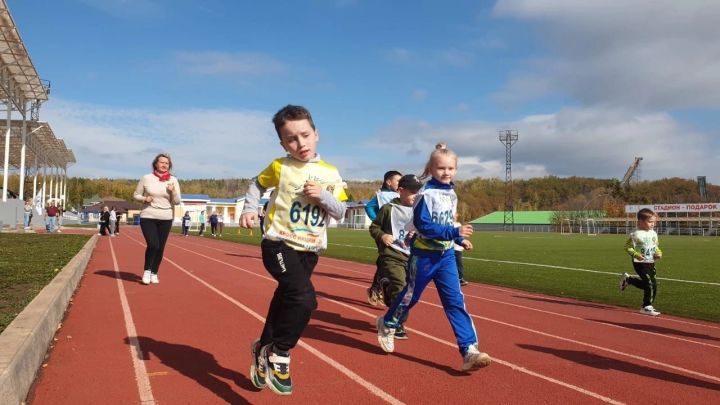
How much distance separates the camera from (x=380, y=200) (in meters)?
6.87

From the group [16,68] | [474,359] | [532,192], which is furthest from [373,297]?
[532,192]

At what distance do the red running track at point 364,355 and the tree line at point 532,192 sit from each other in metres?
99.5

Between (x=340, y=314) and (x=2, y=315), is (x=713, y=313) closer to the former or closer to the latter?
(x=340, y=314)

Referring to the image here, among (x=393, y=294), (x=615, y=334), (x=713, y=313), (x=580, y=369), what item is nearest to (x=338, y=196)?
(x=580, y=369)

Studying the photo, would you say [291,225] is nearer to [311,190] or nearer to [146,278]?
[311,190]

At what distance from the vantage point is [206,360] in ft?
14.9

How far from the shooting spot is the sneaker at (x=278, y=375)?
352 centimetres

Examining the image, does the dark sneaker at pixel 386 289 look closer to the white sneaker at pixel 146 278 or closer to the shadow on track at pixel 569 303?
the shadow on track at pixel 569 303

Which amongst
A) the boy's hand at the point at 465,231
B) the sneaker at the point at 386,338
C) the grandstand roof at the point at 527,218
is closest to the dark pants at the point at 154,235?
the sneaker at the point at 386,338

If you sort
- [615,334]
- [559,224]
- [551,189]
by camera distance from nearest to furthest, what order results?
1. [615,334]
2. [559,224]
3. [551,189]

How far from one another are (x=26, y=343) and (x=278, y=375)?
176 centimetres

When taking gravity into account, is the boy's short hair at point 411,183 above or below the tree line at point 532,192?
below

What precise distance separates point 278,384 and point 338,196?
127 cm

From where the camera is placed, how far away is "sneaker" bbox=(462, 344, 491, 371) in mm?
4199
